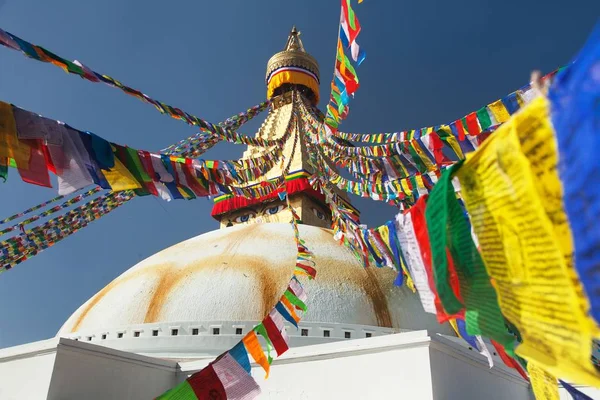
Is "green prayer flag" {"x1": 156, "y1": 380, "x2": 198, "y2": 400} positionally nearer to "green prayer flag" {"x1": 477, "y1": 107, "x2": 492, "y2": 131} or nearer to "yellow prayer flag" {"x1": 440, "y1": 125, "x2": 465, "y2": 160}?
"yellow prayer flag" {"x1": 440, "y1": 125, "x2": 465, "y2": 160}

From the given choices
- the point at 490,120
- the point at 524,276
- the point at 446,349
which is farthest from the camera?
the point at 446,349

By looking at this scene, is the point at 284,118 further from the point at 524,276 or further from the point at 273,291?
the point at 524,276

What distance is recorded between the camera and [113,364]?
4957 millimetres

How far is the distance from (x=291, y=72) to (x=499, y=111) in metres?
12.2

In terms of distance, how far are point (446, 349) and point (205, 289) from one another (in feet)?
11.7

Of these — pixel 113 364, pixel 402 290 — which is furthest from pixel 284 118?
pixel 113 364

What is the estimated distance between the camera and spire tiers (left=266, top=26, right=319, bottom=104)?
1544cm

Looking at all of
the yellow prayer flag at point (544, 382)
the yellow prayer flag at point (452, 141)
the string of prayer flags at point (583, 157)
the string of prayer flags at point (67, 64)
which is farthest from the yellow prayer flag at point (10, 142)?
the yellow prayer flag at point (544, 382)

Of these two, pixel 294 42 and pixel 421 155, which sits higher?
pixel 294 42

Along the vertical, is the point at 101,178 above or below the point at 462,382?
above

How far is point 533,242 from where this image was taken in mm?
1362

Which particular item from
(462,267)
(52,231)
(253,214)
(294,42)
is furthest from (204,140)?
(462,267)

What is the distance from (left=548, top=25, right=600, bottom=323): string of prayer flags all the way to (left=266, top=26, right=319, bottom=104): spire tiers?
47.9 ft

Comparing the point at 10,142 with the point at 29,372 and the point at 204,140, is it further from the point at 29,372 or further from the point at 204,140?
the point at 204,140
